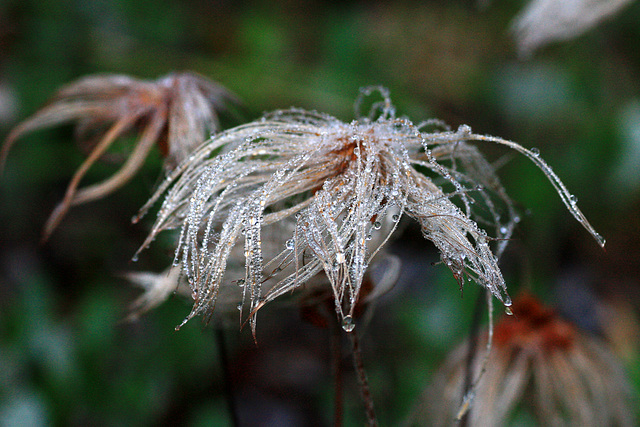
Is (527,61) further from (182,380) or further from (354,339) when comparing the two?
(354,339)

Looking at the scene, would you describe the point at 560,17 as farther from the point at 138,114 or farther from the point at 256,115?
the point at 138,114

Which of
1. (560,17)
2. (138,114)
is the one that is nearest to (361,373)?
(138,114)

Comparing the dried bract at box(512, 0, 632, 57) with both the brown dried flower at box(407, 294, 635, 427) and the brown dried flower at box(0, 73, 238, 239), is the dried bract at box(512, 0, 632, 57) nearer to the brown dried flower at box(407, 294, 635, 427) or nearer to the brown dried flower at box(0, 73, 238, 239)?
the brown dried flower at box(407, 294, 635, 427)

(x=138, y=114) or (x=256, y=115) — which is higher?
(x=256, y=115)

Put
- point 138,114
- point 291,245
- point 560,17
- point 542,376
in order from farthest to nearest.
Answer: point 560,17 → point 542,376 → point 138,114 → point 291,245

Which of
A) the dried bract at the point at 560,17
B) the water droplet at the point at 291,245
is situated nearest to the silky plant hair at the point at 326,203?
the water droplet at the point at 291,245

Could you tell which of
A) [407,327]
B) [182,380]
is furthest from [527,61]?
[182,380]

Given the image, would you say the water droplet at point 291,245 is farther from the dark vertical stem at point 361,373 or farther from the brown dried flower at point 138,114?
the brown dried flower at point 138,114
